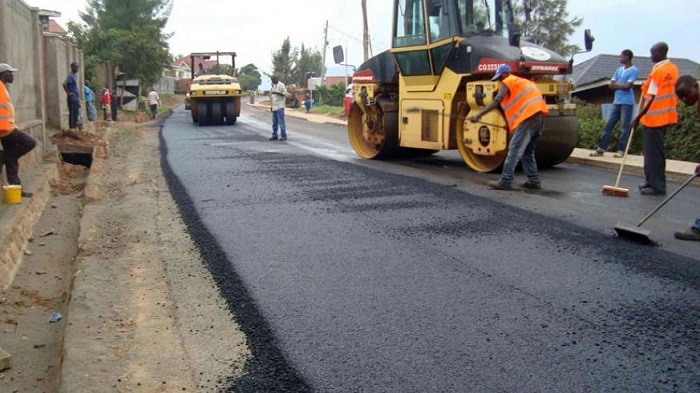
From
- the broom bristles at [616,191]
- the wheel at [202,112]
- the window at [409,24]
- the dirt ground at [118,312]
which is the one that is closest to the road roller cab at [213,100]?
the wheel at [202,112]

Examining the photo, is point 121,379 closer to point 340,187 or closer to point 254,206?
point 254,206

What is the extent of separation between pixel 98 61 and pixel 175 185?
21418mm

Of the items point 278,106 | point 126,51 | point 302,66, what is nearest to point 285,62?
point 302,66

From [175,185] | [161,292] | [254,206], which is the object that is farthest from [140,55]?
[161,292]

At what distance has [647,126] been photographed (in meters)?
7.30

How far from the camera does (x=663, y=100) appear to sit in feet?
24.0

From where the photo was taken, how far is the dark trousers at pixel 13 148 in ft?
21.8

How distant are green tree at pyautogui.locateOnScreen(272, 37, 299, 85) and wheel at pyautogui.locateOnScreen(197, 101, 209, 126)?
4426 centimetres

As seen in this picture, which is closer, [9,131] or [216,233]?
[216,233]

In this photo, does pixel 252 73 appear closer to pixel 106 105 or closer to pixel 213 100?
pixel 106 105

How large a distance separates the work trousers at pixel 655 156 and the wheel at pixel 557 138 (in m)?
1.41

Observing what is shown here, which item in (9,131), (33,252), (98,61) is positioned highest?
(98,61)

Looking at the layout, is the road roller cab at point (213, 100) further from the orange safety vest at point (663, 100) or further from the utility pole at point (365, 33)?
the orange safety vest at point (663, 100)

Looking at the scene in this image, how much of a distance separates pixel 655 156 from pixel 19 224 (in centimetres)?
663
